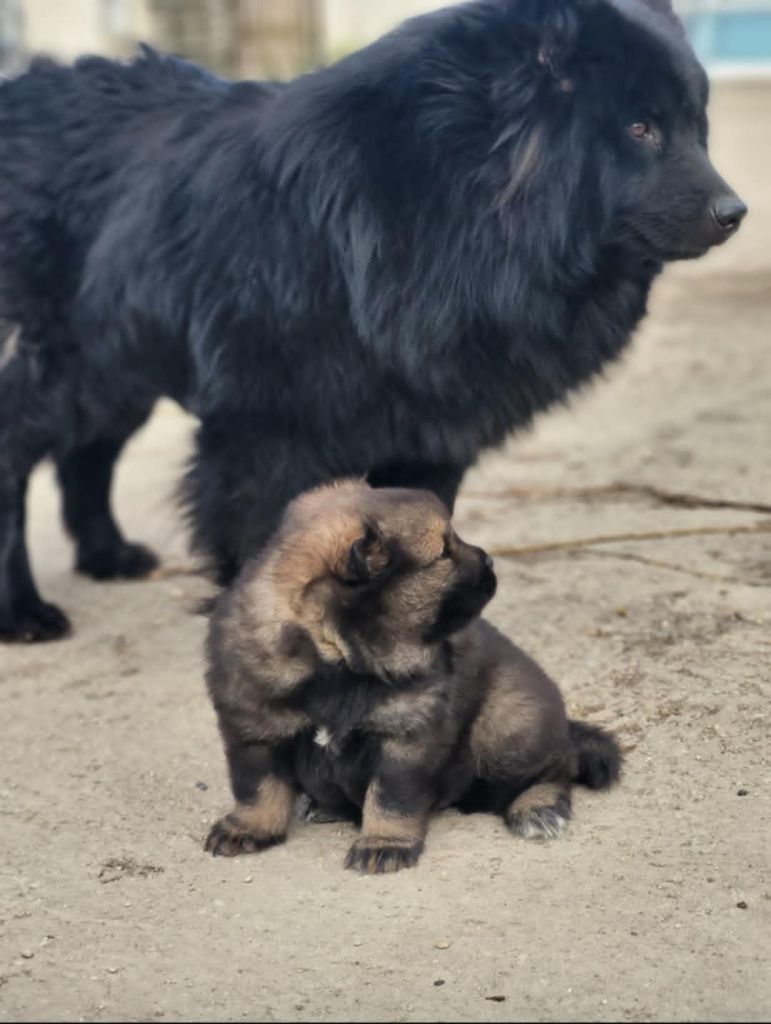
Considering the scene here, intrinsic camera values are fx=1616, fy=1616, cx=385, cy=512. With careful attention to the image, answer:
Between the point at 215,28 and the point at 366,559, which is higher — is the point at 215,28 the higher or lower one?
the lower one

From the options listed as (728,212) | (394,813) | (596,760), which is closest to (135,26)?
(728,212)

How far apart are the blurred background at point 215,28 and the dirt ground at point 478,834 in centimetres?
934

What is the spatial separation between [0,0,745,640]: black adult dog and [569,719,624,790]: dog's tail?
96 cm

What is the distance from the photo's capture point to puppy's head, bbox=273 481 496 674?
11.0ft

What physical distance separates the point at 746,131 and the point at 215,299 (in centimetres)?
802

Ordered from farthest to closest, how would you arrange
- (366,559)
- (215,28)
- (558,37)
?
(215,28), (558,37), (366,559)

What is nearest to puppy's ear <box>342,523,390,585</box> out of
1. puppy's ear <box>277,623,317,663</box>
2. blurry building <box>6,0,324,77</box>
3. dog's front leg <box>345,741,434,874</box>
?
puppy's ear <box>277,623,317,663</box>

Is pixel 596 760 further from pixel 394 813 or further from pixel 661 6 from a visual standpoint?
pixel 661 6

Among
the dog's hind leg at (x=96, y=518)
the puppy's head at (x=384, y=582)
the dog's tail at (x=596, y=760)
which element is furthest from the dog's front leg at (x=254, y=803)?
the dog's hind leg at (x=96, y=518)

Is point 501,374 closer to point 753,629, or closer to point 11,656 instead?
point 753,629

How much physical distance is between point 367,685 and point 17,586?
2.13 metres

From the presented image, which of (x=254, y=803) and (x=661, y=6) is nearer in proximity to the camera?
(x=254, y=803)

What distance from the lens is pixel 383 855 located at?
3359mm

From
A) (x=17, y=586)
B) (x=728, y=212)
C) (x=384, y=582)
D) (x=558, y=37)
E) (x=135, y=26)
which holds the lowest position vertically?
(x=135, y=26)
